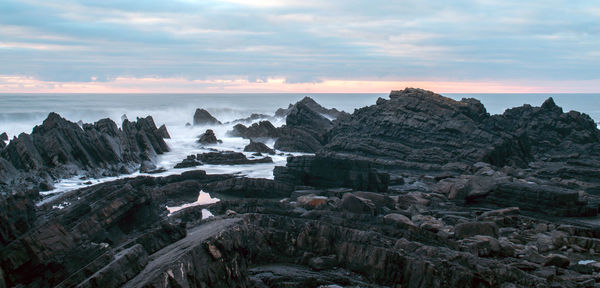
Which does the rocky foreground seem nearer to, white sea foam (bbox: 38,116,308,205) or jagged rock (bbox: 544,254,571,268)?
jagged rock (bbox: 544,254,571,268)

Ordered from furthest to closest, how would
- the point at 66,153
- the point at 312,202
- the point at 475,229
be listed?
1. the point at 66,153
2. the point at 312,202
3. the point at 475,229

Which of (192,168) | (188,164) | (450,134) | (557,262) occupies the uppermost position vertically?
(450,134)

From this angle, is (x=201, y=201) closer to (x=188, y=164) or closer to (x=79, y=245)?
(x=188, y=164)

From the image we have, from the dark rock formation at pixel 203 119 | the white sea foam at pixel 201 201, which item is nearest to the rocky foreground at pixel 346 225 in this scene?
the white sea foam at pixel 201 201

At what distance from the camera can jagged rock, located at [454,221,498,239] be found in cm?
1662

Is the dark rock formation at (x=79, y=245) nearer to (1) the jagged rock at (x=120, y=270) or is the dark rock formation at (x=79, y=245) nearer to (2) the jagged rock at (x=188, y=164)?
(1) the jagged rock at (x=120, y=270)

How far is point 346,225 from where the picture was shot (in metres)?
15.0

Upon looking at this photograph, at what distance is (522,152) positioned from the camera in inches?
1574

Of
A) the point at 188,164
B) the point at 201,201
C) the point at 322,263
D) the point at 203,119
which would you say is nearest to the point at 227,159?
the point at 188,164

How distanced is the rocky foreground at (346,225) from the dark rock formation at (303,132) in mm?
8689

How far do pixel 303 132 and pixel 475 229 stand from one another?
35.6 meters

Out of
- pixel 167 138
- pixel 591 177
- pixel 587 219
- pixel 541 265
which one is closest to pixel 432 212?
pixel 587 219

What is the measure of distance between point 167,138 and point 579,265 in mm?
50577

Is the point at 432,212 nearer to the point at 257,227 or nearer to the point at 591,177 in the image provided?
the point at 257,227
